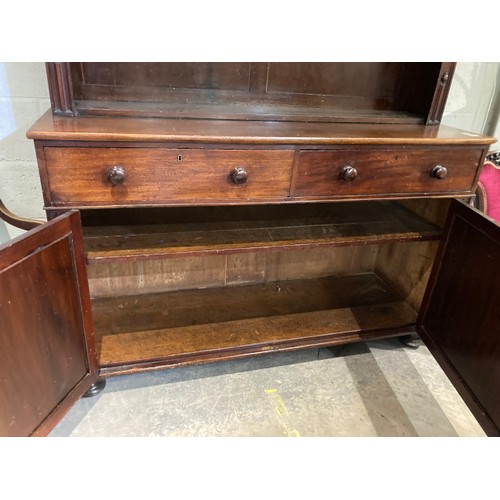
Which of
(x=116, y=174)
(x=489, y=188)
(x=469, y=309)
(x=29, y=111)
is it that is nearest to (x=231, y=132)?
(x=116, y=174)

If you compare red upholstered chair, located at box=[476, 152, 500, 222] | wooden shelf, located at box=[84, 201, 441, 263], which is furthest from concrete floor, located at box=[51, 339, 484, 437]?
red upholstered chair, located at box=[476, 152, 500, 222]

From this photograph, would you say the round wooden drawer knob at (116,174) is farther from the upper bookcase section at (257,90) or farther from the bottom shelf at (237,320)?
the bottom shelf at (237,320)

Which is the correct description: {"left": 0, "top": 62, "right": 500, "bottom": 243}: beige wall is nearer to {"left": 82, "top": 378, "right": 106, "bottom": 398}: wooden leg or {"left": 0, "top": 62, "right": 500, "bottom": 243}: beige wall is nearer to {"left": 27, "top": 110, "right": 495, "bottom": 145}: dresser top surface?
{"left": 27, "top": 110, "right": 495, "bottom": 145}: dresser top surface

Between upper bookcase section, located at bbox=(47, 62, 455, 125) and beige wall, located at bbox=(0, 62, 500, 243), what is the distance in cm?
25

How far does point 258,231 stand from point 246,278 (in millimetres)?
479

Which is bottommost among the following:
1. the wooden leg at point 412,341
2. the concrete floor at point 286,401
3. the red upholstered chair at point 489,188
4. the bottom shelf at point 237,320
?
the concrete floor at point 286,401

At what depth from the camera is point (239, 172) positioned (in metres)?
1.11

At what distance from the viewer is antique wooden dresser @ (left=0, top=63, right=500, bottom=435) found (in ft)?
3.37

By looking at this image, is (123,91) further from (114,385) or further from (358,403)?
(358,403)

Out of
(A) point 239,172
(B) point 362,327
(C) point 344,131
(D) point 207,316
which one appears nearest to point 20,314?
(A) point 239,172

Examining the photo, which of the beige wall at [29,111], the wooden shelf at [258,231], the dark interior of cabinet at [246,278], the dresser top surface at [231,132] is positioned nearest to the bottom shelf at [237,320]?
the dark interior of cabinet at [246,278]

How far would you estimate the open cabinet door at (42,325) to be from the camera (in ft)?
2.94

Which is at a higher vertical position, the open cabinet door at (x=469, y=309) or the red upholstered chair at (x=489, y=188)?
the red upholstered chair at (x=489, y=188)

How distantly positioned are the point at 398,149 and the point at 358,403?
898mm
